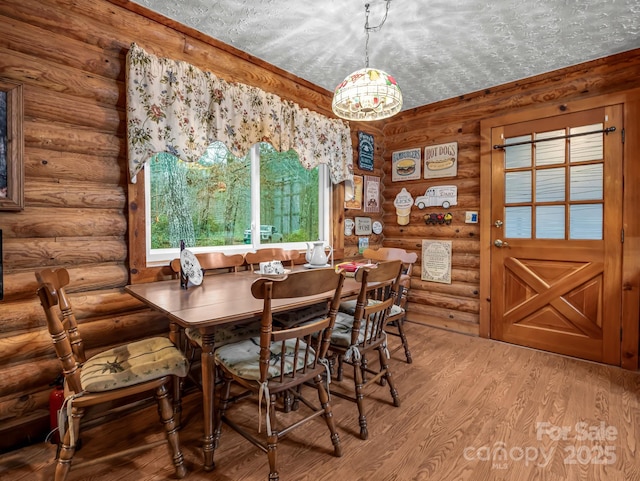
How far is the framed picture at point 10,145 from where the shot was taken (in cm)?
167

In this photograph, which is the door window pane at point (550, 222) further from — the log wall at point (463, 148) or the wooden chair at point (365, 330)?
the wooden chair at point (365, 330)

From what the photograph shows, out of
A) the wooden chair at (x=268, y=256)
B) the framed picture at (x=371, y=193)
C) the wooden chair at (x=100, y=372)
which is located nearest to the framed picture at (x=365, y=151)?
the framed picture at (x=371, y=193)

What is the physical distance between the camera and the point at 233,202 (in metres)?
2.75

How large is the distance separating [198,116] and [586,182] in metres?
3.21

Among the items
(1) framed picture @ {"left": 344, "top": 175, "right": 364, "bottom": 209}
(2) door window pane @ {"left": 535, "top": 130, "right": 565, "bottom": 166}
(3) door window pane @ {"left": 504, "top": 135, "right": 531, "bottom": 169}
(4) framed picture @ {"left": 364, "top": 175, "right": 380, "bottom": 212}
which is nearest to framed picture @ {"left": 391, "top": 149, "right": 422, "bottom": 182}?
(4) framed picture @ {"left": 364, "top": 175, "right": 380, "bottom": 212}

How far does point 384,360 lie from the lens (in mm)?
2043

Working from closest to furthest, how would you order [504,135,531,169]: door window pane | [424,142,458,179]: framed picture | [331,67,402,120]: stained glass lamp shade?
1. [331,67,402,120]: stained glass lamp shade
2. [504,135,531,169]: door window pane
3. [424,142,458,179]: framed picture

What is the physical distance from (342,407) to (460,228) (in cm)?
235

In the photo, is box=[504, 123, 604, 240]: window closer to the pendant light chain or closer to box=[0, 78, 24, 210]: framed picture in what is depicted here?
the pendant light chain

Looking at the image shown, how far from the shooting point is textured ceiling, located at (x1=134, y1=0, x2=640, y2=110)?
2102mm

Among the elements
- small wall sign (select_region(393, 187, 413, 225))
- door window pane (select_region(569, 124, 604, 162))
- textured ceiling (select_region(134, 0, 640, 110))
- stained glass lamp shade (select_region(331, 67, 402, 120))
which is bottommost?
small wall sign (select_region(393, 187, 413, 225))

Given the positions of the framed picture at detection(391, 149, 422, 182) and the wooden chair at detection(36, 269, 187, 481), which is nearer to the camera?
the wooden chair at detection(36, 269, 187, 481)

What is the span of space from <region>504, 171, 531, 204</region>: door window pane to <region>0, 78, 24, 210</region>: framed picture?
3.73m

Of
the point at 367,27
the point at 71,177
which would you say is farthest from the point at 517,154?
the point at 71,177
